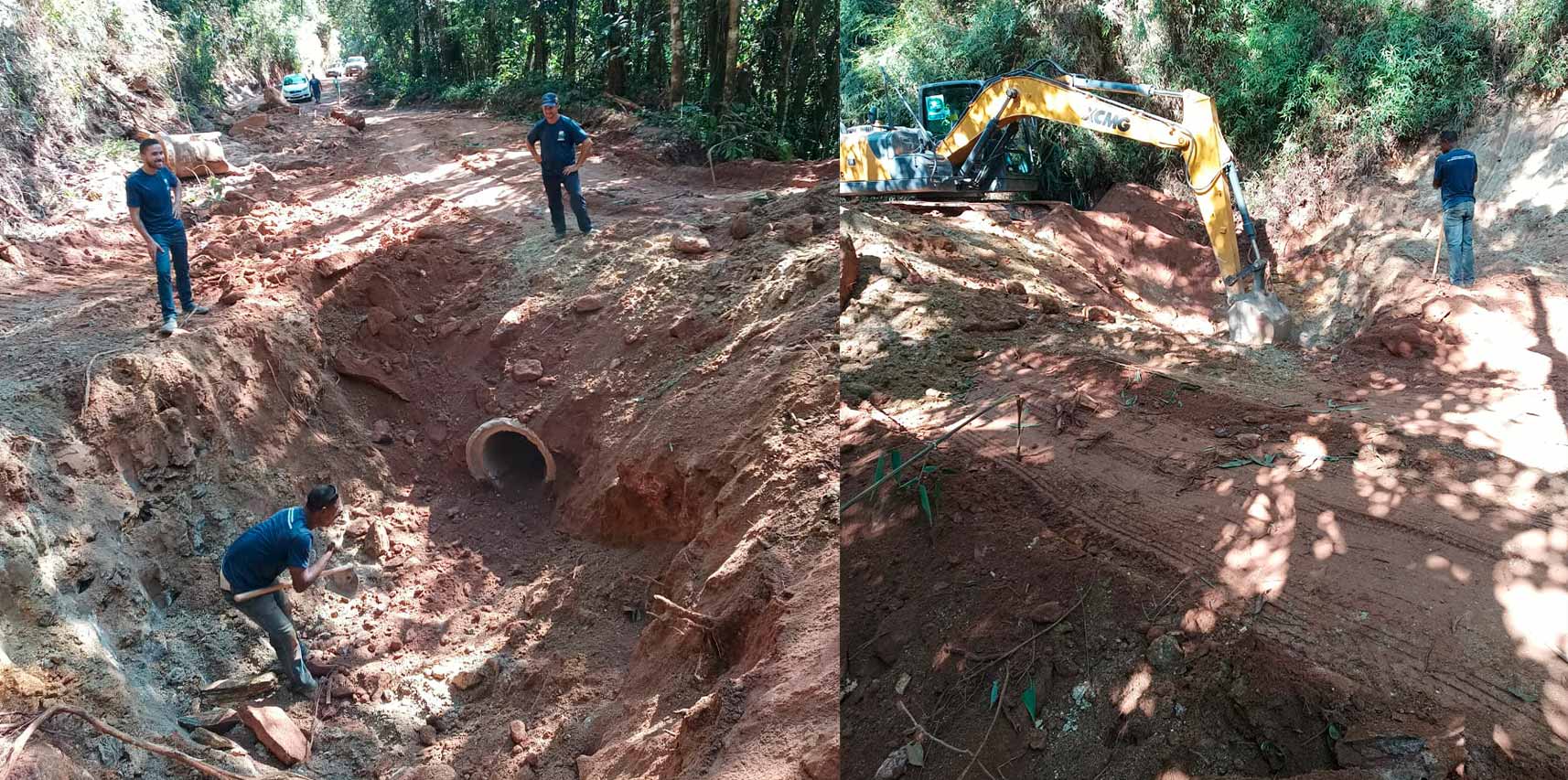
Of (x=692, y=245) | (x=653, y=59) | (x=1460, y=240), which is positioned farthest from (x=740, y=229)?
(x=653, y=59)

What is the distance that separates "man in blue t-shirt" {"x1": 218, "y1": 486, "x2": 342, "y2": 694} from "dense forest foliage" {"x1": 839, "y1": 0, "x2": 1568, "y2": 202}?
6.46 m

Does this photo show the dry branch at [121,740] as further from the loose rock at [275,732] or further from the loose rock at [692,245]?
the loose rock at [692,245]

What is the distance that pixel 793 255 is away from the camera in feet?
22.2

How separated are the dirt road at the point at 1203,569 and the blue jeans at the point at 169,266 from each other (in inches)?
179

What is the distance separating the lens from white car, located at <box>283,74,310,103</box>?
71.9 ft

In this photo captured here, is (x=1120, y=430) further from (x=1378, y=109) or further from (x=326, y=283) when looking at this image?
(x=1378, y=109)

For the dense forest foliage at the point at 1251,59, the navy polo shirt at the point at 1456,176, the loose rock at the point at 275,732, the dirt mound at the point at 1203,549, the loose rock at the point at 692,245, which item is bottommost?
the loose rock at the point at 275,732

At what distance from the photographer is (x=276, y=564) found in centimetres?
480

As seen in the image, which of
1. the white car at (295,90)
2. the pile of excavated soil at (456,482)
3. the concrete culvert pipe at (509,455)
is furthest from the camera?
the white car at (295,90)

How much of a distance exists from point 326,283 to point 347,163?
6049mm

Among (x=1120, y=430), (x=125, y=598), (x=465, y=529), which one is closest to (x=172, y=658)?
(x=125, y=598)

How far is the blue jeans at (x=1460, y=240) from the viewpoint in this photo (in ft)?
25.7

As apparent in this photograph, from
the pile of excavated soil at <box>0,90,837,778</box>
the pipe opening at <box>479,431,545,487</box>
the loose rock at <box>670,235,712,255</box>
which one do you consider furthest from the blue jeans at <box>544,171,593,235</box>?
the pipe opening at <box>479,431,545,487</box>

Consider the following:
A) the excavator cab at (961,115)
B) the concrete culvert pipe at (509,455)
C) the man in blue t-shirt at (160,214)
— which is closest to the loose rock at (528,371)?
the concrete culvert pipe at (509,455)
